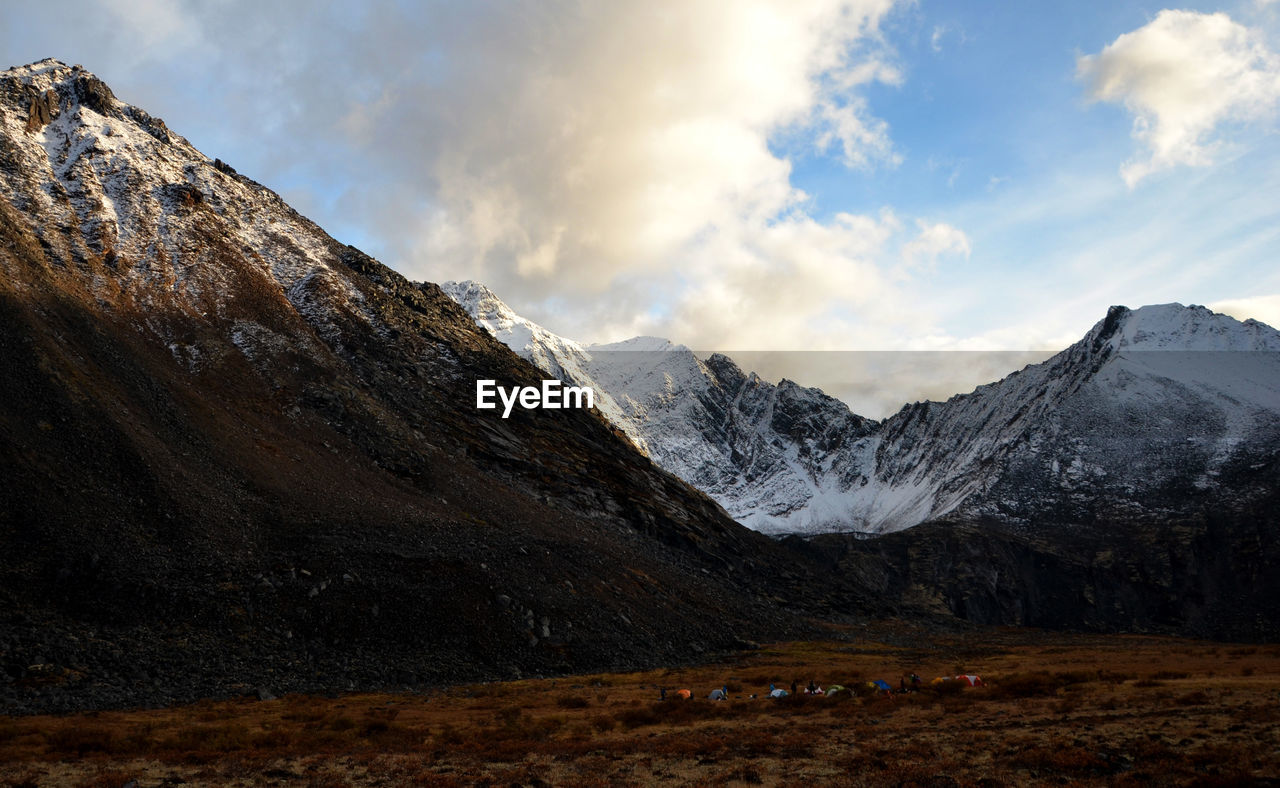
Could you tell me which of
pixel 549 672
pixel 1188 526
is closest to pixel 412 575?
pixel 549 672

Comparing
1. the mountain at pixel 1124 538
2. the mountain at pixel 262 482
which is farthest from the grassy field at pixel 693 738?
the mountain at pixel 1124 538

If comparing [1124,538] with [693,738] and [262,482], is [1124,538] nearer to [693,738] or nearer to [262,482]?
[693,738]

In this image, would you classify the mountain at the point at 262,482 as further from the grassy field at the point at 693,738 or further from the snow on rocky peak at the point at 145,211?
the grassy field at the point at 693,738

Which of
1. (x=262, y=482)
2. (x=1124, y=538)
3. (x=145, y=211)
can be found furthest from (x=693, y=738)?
(x=1124, y=538)

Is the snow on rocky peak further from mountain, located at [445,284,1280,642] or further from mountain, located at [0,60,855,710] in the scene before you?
mountain, located at [445,284,1280,642]

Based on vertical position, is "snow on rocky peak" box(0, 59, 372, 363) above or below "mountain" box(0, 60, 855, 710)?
above

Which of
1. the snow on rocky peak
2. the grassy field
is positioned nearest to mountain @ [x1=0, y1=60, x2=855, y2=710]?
the snow on rocky peak

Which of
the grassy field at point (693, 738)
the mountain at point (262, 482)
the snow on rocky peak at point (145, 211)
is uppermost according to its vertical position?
the snow on rocky peak at point (145, 211)
